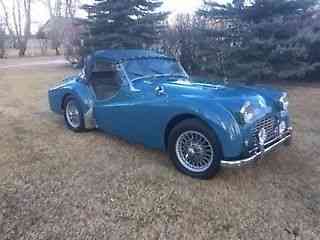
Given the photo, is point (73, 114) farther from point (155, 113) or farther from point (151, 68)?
point (155, 113)

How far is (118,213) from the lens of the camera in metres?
3.08

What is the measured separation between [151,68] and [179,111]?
1335mm

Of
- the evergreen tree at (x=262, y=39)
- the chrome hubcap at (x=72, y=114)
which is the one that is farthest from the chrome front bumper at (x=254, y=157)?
the evergreen tree at (x=262, y=39)

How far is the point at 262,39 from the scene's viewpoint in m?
9.05

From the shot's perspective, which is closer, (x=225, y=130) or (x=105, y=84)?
(x=225, y=130)

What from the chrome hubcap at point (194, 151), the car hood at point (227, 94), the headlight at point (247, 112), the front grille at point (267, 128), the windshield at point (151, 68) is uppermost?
the windshield at point (151, 68)

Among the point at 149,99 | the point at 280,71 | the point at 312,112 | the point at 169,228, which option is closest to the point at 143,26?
the point at 280,71

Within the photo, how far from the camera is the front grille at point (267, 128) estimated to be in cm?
356

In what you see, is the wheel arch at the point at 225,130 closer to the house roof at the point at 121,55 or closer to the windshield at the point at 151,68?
the windshield at the point at 151,68

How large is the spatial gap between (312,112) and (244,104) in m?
3.65

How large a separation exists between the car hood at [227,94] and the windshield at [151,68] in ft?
1.62

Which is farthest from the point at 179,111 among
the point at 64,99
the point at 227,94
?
the point at 64,99

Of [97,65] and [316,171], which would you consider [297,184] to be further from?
[97,65]

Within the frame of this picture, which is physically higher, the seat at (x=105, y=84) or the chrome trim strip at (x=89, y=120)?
the seat at (x=105, y=84)
